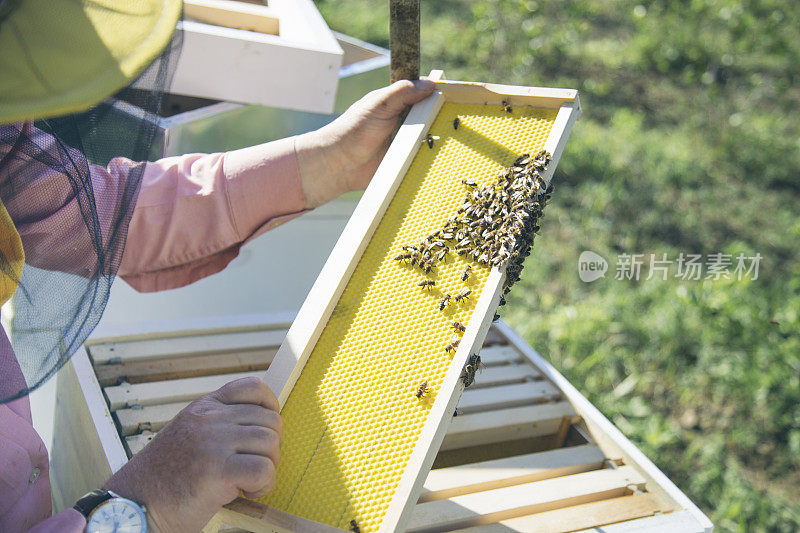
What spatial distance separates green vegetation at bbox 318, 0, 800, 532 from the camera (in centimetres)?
315

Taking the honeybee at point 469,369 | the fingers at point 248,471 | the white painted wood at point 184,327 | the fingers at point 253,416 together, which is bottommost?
the white painted wood at point 184,327

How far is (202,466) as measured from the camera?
1261mm

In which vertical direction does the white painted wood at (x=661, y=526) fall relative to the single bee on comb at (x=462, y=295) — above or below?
below

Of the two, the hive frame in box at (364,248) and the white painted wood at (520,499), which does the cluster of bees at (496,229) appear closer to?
the hive frame in box at (364,248)

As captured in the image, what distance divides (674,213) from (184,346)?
136 inches

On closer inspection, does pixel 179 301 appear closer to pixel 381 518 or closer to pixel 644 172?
pixel 381 518

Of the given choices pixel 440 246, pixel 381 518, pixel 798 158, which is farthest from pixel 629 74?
pixel 381 518

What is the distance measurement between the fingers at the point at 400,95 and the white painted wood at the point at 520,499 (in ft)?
3.39

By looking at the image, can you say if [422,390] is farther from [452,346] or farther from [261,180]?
[261,180]

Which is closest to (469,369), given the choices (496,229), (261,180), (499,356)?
(496,229)

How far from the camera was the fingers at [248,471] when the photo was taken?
48.8 inches

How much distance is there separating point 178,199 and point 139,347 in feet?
1.69

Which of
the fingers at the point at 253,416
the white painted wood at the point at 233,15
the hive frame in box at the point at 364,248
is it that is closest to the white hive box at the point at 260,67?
the white painted wood at the point at 233,15

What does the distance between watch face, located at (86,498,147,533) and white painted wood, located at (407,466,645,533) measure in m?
0.67
